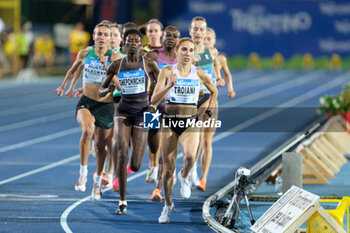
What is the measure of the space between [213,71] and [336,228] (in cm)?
459

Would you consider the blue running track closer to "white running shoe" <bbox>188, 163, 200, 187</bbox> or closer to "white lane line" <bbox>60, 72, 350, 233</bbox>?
"white lane line" <bbox>60, 72, 350, 233</bbox>

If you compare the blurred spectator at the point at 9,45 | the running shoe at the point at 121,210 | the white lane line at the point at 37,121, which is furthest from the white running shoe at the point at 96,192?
the blurred spectator at the point at 9,45

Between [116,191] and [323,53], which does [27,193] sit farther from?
[323,53]

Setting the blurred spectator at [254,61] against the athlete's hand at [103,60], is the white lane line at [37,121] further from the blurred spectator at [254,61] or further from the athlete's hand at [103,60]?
the blurred spectator at [254,61]

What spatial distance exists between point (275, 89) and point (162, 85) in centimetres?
2177

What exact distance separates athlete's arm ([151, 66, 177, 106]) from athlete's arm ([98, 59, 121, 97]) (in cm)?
68

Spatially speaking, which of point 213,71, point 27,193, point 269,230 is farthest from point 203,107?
point 269,230

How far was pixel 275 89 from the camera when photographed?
101 feet

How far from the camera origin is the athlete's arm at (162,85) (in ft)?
29.9

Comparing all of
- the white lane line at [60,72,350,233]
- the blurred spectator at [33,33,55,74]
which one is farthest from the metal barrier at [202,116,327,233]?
the blurred spectator at [33,33,55,74]

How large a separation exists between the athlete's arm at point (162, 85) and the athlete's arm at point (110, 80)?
2.22 feet

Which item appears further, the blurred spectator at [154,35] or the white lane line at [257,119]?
the blurred spectator at [154,35]

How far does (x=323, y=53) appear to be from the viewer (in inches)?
1564

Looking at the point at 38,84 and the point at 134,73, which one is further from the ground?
the point at 134,73
